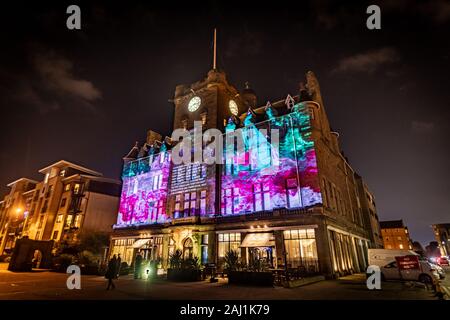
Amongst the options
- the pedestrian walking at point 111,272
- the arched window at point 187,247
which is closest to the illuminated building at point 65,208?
the arched window at point 187,247

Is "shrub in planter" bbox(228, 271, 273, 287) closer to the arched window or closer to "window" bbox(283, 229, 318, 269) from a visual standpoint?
"window" bbox(283, 229, 318, 269)

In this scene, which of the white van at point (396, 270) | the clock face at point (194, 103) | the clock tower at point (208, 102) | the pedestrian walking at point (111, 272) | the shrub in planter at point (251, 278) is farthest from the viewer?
the clock face at point (194, 103)

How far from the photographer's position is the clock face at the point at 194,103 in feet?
121

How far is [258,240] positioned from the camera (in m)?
23.2

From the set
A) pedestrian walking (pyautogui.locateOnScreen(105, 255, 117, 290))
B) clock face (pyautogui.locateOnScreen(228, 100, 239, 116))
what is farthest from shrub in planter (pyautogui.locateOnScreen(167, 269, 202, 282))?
clock face (pyautogui.locateOnScreen(228, 100, 239, 116))

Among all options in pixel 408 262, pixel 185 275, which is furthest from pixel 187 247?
pixel 408 262

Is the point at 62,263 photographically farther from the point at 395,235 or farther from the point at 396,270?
the point at 395,235

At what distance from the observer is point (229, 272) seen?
55.4 feet

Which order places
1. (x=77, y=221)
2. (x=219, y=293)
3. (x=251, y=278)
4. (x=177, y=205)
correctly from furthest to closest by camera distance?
(x=77, y=221) → (x=177, y=205) → (x=251, y=278) → (x=219, y=293)

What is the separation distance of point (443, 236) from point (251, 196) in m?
88.1

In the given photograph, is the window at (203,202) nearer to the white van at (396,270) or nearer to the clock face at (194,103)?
the clock face at (194,103)

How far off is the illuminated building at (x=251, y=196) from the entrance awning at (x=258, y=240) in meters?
0.10

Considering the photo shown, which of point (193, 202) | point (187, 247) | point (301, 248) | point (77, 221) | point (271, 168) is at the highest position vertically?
point (271, 168)
